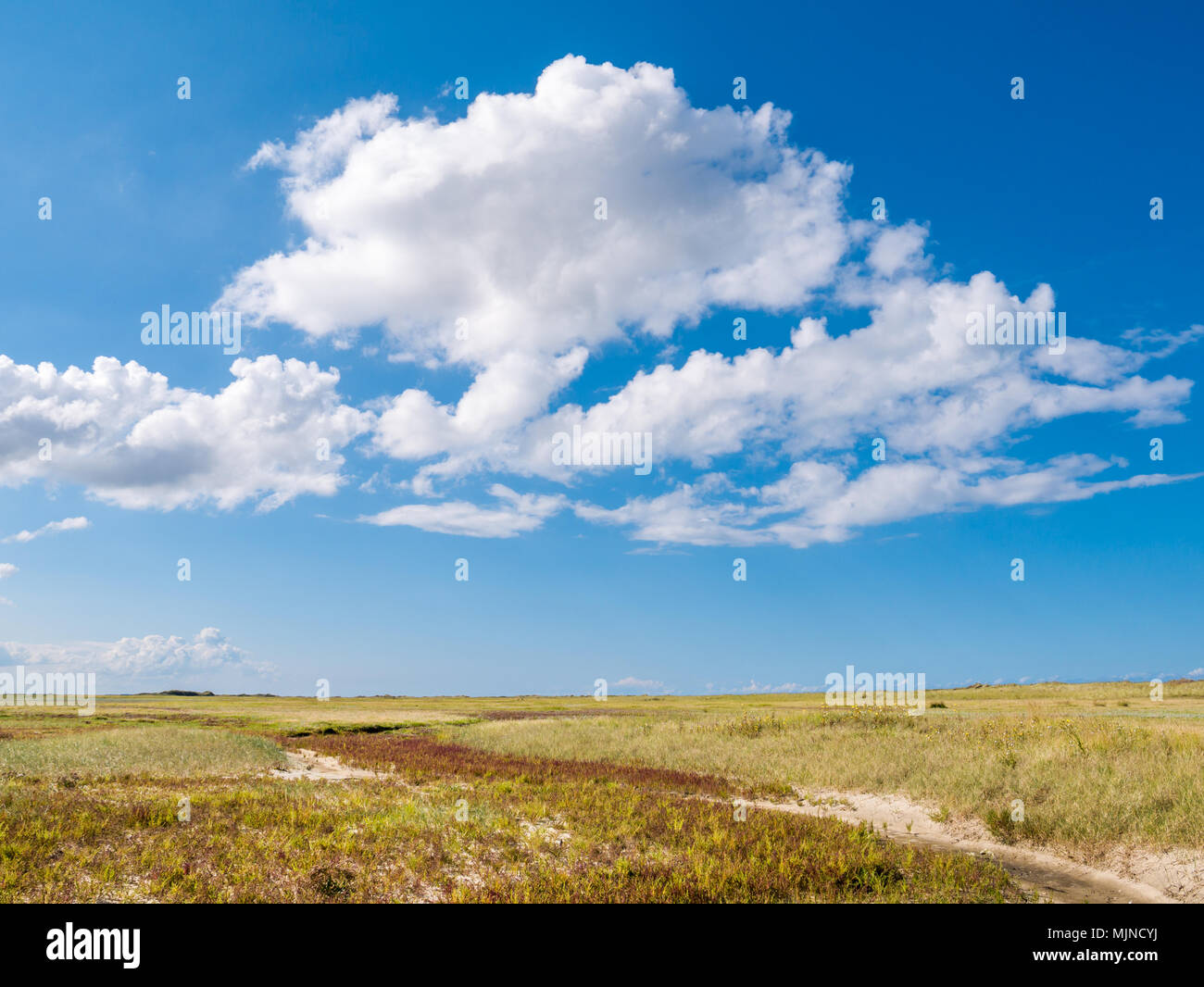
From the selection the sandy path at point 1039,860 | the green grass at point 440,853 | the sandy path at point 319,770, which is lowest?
the sandy path at point 319,770

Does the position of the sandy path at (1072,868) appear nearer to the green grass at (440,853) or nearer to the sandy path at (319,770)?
the green grass at (440,853)

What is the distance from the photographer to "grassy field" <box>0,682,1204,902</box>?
37.4 feet

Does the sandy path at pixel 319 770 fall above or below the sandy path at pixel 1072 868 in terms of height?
below

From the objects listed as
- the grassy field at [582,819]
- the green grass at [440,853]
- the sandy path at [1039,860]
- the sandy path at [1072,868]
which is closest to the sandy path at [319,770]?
the grassy field at [582,819]

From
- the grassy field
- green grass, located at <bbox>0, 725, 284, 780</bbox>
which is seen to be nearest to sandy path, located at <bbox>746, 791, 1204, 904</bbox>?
the grassy field

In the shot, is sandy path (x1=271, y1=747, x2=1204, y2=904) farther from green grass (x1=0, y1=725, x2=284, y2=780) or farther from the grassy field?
green grass (x1=0, y1=725, x2=284, y2=780)

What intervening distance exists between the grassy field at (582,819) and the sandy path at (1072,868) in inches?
19.5

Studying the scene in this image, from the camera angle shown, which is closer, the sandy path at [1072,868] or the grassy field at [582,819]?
the grassy field at [582,819]

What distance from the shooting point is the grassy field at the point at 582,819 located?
11.4 metres
